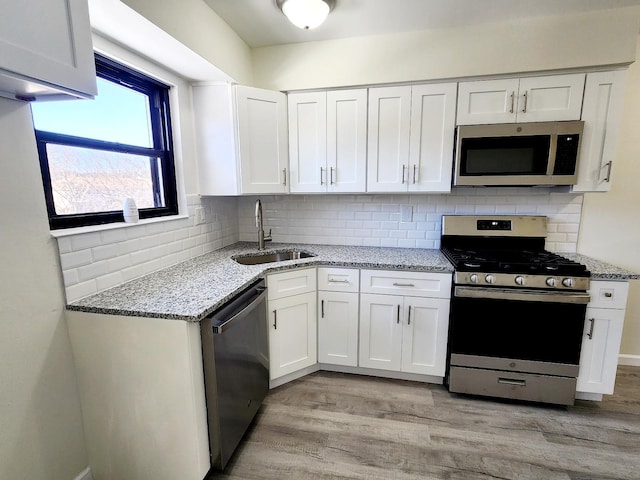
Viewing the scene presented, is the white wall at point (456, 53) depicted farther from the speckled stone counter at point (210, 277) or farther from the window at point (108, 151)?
the speckled stone counter at point (210, 277)

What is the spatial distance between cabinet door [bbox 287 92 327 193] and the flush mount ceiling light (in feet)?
1.98

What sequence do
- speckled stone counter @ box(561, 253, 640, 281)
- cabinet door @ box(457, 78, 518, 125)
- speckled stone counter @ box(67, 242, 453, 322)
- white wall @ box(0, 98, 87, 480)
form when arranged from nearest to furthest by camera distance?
white wall @ box(0, 98, 87, 480) → speckled stone counter @ box(67, 242, 453, 322) → speckled stone counter @ box(561, 253, 640, 281) → cabinet door @ box(457, 78, 518, 125)

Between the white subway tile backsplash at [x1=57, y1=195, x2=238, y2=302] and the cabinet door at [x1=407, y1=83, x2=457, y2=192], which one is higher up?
the cabinet door at [x1=407, y1=83, x2=457, y2=192]

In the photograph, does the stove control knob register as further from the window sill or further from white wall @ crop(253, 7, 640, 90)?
the window sill

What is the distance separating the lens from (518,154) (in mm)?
2080

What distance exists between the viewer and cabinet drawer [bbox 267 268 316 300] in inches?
80.5

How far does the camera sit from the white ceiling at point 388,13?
5.94 ft

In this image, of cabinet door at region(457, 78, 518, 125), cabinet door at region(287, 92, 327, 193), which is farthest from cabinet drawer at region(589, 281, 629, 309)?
cabinet door at region(287, 92, 327, 193)

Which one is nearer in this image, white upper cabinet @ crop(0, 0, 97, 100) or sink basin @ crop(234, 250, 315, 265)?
white upper cabinet @ crop(0, 0, 97, 100)

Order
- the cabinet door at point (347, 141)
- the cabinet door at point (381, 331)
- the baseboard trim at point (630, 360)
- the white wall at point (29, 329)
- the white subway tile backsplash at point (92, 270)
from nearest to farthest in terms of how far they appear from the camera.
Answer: the white wall at point (29, 329)
the white subway tile backsplash at point (92, 270)
the cabinet door at point (381, 331)
the cabinet door at point (347, 141)
the baseboard trim at point (630, 360)

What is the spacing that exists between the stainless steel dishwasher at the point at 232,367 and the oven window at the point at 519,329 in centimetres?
132

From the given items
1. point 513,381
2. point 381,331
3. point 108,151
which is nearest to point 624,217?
point 513,381

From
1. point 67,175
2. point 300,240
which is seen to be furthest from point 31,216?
point 300,240

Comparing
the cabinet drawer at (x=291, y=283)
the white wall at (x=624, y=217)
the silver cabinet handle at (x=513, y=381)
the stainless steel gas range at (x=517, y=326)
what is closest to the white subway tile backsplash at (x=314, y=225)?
the white wall at (x=624, y=217)
